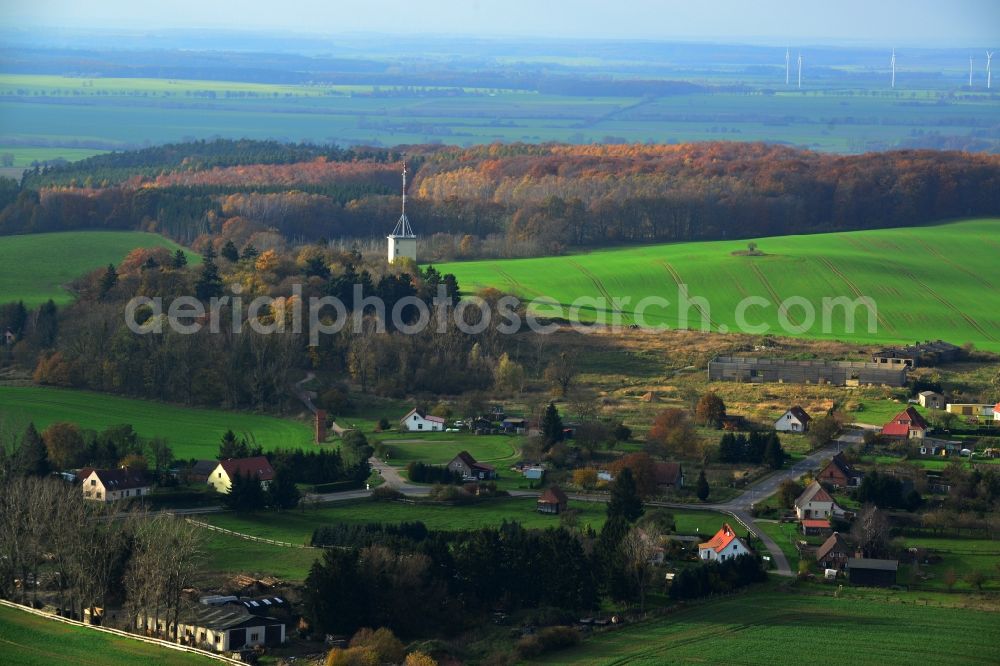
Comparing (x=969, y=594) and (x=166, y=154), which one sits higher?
(x=166, y=154)

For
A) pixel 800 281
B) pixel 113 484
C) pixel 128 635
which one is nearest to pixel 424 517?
pixel 113 484

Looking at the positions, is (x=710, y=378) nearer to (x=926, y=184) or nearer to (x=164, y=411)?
(x=164, y=411)

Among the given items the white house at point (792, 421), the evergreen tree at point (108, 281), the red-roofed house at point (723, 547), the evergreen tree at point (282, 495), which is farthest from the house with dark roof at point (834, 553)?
the evergreen tree at point (108, 281)

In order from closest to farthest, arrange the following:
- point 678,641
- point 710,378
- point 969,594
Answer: point 678,641
point 969,594
point 710,378

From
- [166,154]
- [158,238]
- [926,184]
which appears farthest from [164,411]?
[166,154]

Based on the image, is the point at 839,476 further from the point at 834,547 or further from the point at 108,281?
the point at 108,281

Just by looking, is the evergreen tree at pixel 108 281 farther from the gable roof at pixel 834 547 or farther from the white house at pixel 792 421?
the gable roof at pixel 834 547

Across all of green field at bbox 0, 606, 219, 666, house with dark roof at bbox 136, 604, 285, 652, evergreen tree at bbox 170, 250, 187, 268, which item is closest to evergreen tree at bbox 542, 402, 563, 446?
house with dark roof at bbox 136, 604, 285, 652
